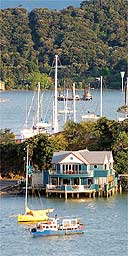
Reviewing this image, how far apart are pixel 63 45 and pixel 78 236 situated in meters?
62.5

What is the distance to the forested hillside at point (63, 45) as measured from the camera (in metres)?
80.2

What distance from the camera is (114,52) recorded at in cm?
8644

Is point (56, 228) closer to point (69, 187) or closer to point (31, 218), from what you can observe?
point (31, 218)

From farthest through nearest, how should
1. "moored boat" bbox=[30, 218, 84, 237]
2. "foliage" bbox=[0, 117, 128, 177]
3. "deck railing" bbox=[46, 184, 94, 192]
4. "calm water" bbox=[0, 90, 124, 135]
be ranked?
"calm water" bbox=[0, 90, 124, 135] → "foliage" bbox=[0, 117, 128, 177] → "deck railing" bbox=[46, 184, 94, 192] → "moored boat" bbox=[30, 218, 84, 237]

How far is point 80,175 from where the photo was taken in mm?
27000

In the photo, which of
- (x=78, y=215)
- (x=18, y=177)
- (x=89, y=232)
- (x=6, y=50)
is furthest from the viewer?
(x=6, y=50)

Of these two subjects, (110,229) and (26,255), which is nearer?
(26,255)

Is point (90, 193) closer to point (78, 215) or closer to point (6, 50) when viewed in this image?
point (78, 215)

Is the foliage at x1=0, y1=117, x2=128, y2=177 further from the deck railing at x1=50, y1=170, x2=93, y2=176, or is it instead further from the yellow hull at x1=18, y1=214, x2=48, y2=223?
the yellow hull at x1=18, y1=214, x2=48, y2=223

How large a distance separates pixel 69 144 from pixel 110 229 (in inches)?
321

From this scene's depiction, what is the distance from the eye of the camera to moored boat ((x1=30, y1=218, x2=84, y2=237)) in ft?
70.4

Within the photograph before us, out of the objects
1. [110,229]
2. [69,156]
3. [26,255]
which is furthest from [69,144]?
[26,255]

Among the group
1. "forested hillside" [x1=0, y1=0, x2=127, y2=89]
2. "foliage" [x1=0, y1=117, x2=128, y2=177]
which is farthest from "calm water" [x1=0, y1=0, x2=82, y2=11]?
"foliage" [x1=0, y1=117, x2=128, y2=177]

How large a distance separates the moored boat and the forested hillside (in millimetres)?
51158
